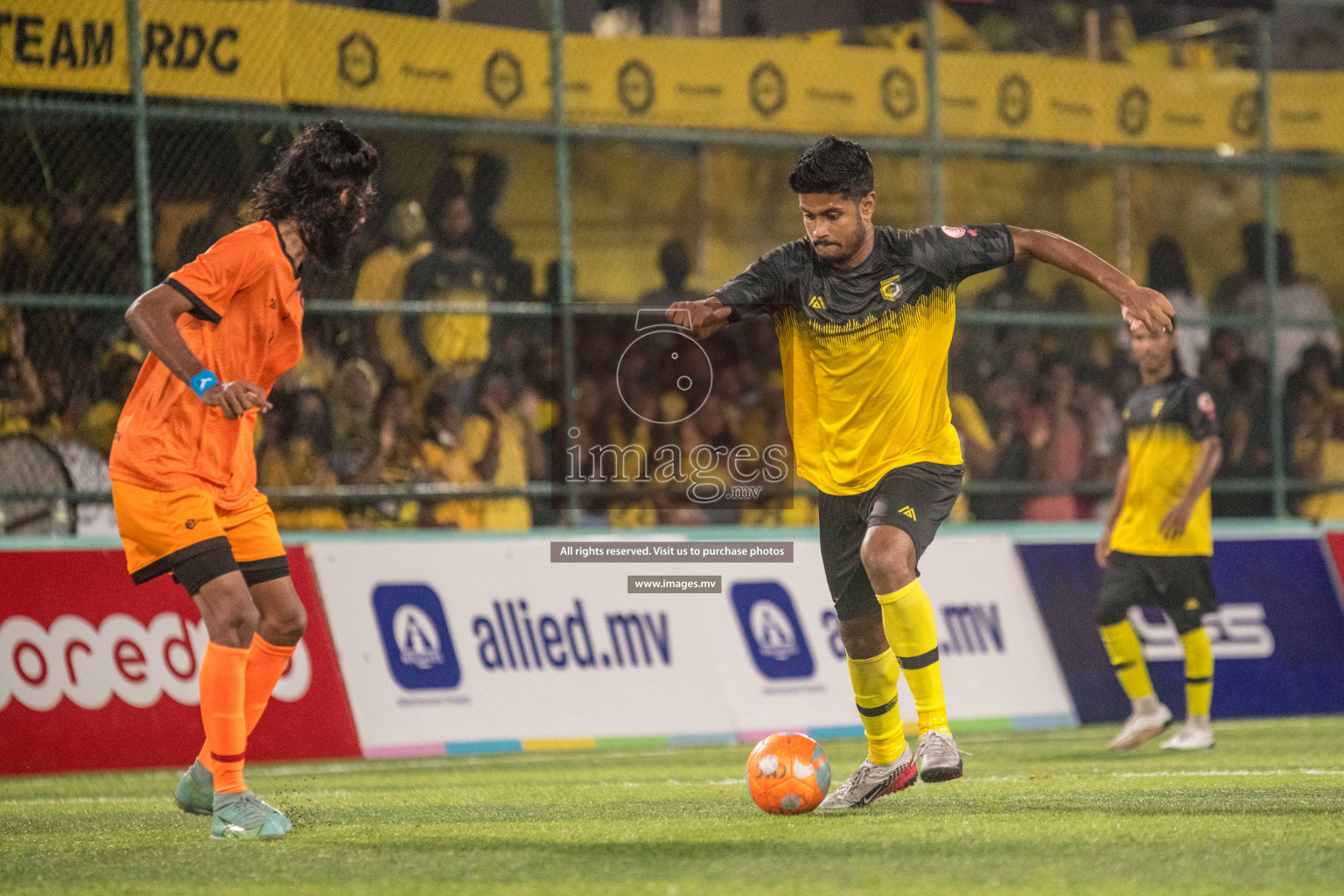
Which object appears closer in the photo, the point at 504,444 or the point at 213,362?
the point at 213,362

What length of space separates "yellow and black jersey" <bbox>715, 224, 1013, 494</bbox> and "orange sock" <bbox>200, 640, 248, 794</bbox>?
6.96ft

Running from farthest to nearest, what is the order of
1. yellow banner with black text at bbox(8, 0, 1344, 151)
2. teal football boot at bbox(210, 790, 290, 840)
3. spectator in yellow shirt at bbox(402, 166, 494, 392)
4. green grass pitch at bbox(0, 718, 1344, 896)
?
spectator in yellow shirt at bbox(402, 166, 494, 392) → yellow banner with black text at bbox(8, 0, 1344, 151) → teal football boot at bbox(210, 790, 290, 840) → green grass pitch at bbox(0, 718, 1344, 896)

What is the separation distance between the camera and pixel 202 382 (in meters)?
5.21

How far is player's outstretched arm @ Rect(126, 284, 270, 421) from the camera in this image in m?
5.18

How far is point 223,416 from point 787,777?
2.20m

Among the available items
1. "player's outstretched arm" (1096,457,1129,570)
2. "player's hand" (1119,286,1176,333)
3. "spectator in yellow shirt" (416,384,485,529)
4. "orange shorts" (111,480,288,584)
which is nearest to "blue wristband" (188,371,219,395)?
"orange shorts" (111,480,288,584)

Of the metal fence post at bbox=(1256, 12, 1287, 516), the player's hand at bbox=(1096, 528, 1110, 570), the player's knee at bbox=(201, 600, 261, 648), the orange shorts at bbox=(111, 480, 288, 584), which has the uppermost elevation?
the metal fence post at bbox=(1256, 12, 1287, 516)

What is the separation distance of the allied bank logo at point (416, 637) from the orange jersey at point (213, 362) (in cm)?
391

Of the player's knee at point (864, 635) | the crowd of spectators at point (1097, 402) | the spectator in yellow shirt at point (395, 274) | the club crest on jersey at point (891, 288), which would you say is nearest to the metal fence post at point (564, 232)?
the spectator in yellow shirt at point (395, 274)

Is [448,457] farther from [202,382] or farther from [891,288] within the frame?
[202,382]

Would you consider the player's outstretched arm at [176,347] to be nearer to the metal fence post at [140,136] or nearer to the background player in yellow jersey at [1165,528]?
the metal fence post at [140,136]

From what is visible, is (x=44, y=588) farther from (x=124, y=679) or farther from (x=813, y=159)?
(x=813, y=159)

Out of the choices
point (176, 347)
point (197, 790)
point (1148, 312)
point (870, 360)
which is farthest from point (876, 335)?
point (197, 790)

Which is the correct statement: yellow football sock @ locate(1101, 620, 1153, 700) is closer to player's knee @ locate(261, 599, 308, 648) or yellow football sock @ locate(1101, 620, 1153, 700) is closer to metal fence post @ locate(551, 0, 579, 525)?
metal fence post @ locate(551, 0, 579, 525)
